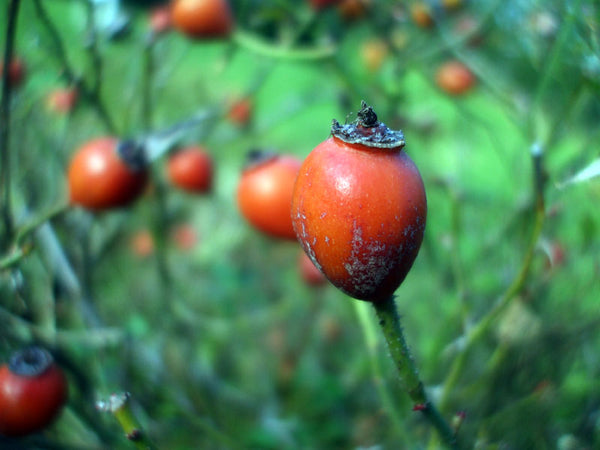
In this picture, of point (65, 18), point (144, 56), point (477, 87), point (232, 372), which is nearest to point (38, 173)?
point (144, 56)

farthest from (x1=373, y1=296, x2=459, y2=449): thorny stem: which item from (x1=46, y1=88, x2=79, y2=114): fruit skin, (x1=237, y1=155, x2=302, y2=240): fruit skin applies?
(x1=46, y1=88, x2=79, y2=114): fruit skin

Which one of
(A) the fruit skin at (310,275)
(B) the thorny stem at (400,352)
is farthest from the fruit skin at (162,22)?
(B) the thorny stem at (400,352)

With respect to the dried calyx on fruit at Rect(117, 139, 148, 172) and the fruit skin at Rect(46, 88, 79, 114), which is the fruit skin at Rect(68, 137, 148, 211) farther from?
the fruit skin at Rect(46, 88, 79, 114)

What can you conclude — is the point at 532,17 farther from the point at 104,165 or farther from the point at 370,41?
the point at 104,165

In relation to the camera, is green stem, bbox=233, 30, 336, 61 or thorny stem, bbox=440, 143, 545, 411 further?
green stem, bbox=233, 30, 336, 61

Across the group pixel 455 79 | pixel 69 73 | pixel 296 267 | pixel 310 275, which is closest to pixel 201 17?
pixel 69 73
